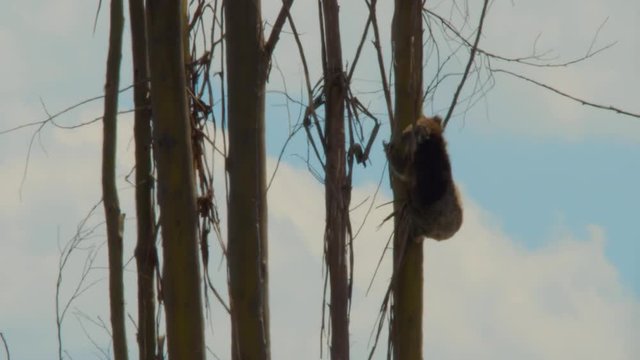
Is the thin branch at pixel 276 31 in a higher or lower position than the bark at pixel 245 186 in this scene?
higher

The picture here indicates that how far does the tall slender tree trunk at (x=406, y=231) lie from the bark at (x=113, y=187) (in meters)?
0.67

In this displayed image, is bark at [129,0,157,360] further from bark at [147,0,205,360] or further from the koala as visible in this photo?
the koala

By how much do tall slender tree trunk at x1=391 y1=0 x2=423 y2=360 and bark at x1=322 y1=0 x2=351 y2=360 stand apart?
13cm

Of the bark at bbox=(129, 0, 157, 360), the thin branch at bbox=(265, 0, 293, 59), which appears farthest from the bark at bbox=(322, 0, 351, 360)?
the bark at bbox=(129, 0, 157, 360)

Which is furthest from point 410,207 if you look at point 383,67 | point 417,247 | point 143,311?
point 143,311

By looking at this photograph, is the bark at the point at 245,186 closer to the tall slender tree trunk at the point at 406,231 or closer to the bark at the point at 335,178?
the bark at the point at 335,178

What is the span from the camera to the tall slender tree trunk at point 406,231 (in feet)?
7.38

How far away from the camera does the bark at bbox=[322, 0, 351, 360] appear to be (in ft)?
7.19

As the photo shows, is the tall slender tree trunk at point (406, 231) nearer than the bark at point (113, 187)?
Yes

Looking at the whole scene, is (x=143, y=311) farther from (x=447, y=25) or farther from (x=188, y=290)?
(x=447, y=25)

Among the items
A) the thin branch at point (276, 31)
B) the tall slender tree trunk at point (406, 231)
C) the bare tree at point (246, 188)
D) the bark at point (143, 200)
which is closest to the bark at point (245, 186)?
the bare tree at point (246, 188)

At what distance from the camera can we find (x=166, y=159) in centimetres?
200

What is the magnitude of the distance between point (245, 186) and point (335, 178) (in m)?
0.33

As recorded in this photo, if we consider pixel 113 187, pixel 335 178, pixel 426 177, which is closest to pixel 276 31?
pixel 335 178
